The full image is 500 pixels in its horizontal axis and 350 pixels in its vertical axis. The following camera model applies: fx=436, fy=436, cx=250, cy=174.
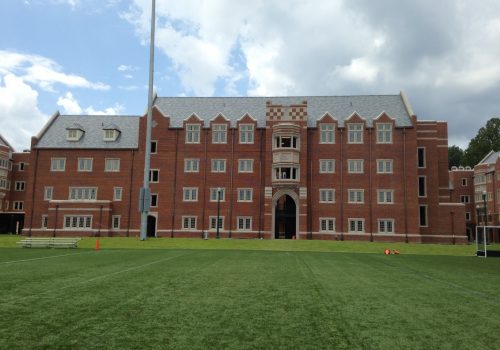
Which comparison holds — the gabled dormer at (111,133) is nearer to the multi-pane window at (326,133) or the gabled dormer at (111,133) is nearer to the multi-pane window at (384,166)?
the multi-pane window at (326,133)

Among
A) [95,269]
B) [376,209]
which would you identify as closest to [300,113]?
[376,209]

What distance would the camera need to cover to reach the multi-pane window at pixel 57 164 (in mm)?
57844

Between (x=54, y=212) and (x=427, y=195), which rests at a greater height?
(x=427, y=195)

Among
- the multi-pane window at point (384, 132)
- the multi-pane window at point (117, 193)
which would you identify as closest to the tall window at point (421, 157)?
the multi-pane window at point (384, 132)

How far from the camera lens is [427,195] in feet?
180

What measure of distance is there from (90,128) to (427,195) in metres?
46.3

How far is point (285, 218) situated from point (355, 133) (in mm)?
13848

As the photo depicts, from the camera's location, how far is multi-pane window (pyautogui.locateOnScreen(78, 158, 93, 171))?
57688 millimetres

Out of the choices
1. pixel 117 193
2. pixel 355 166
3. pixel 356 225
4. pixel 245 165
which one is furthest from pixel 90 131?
pixel 356 225

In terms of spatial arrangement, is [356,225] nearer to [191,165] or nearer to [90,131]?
[191,165]

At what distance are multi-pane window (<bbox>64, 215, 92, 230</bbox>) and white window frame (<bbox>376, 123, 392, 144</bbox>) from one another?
37508 millimetres

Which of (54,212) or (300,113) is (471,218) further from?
(54,212)

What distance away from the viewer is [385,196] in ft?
175

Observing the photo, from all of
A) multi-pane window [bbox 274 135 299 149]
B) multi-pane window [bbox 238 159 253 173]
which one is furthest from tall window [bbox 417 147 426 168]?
multi-pane window [bbox 238 159 253 173]
